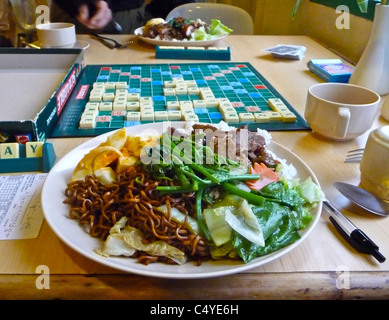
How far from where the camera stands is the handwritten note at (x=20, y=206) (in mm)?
684

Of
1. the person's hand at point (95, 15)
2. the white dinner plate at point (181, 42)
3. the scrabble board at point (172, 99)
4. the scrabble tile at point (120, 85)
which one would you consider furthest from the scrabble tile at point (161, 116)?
the person's hand at point (95, 15)

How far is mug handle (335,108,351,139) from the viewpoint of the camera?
913mm

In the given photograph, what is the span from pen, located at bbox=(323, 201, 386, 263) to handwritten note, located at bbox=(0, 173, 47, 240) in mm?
568

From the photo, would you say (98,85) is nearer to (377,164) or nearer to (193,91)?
(193,91)

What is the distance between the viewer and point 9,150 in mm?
864

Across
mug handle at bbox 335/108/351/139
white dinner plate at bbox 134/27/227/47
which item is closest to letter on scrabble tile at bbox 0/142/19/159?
mug handle at bbox 335/108/351/139

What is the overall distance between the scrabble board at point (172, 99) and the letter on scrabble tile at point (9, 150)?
0.57ft

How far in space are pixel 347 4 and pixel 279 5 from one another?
109 centimetres

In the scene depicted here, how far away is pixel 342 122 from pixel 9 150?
32.0 inches

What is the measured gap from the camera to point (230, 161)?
736 mm

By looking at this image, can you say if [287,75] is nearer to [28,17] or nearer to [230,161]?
[230,161]
